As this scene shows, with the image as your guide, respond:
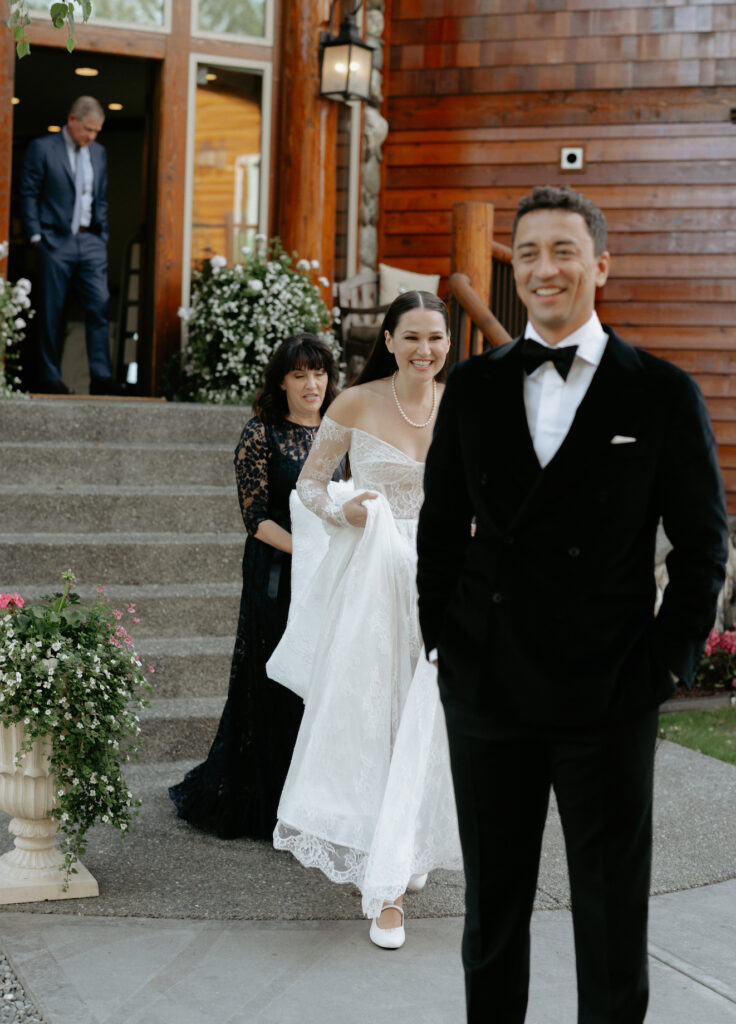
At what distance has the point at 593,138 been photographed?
9430mm

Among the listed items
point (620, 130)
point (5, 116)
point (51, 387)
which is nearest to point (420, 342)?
point (5, 116)

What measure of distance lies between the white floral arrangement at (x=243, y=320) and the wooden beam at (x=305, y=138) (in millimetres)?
270

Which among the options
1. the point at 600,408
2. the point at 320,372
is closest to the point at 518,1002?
the point at 600,408

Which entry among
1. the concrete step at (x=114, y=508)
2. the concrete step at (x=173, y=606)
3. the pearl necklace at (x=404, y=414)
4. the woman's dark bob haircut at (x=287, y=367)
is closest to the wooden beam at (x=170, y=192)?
the concrete step at (x=114, y=508)

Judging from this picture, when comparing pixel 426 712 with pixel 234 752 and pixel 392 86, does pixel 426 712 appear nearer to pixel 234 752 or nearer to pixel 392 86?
pixel 234 752

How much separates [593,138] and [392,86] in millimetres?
1623

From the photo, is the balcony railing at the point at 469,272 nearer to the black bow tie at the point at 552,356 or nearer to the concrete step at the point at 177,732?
the concrete step at the point at 177,732

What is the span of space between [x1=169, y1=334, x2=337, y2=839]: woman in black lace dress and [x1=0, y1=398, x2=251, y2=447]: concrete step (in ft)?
9.52

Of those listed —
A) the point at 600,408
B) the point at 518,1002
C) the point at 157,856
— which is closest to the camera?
the point at 600,408

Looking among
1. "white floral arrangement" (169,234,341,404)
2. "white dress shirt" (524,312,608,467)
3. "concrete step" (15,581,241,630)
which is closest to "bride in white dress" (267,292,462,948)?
"white dress shirt" (524,312,608,467)

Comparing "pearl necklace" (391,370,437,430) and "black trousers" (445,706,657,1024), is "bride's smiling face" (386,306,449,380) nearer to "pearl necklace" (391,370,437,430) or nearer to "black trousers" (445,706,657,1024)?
"pearl necklace" (391,370,437,430)

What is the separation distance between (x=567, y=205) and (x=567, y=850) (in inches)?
45.7

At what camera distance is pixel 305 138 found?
29.3ft

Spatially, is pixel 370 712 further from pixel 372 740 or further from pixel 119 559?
pixel 119 559
